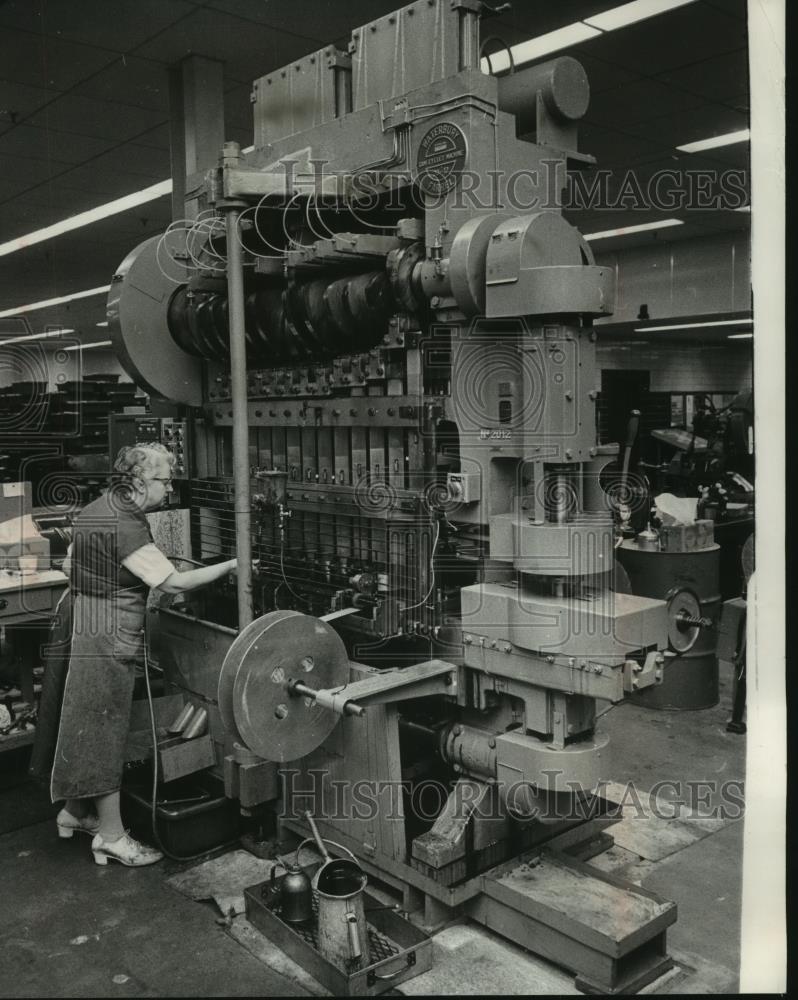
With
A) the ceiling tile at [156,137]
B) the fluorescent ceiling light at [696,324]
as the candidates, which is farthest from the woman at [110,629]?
the fluorescent ceiling light at [696,324]

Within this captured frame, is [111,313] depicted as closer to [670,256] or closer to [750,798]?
[750,798]

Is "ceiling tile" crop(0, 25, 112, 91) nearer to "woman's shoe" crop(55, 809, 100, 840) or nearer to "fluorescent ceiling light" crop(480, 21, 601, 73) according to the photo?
"fluorescent ceiling light" crop(480, 21, 601, 73)

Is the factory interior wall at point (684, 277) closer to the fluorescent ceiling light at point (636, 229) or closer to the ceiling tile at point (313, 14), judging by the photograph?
the fluorescent ceiling light at point (636, 229)

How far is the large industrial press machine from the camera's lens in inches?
94.1

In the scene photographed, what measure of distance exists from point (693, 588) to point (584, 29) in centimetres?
278

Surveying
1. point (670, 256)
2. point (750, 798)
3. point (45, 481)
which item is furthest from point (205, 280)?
point (670, 256)

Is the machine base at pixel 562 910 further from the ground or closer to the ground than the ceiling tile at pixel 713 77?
closer to the ground

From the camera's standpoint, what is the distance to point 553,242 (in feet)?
7.82

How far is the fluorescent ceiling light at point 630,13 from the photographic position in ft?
13.2

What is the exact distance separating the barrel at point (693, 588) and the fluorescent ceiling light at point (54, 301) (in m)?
8.67

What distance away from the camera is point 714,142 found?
239 inches

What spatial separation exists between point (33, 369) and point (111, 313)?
9.54 m

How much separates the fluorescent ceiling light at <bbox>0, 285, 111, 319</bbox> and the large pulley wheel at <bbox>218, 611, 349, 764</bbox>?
9.67 m

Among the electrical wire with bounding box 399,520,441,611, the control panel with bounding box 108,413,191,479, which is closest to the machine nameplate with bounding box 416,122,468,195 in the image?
the electrical wire with bounding box 399,520,441,611
